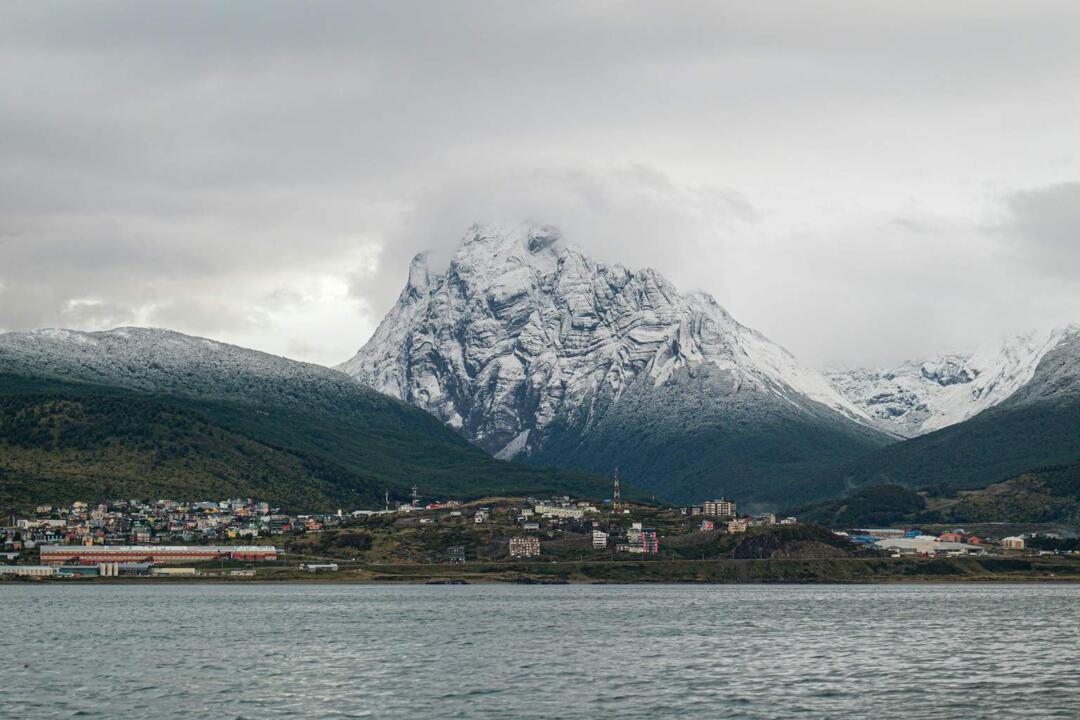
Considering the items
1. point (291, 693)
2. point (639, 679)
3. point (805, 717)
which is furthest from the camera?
point (639, 679)

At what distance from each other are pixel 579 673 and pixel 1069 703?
4095 cm

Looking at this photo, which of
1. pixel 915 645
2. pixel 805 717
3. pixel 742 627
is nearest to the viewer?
pixel 805 717

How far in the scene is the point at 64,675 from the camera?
132 metres

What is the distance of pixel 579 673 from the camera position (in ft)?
437

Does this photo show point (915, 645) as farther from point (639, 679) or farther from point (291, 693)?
point (291, 693)

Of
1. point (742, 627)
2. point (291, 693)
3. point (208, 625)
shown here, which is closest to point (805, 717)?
point (291, 693)

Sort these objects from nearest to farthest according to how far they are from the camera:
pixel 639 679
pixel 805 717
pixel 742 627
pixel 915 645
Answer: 1. pixel 805 717
2. pixel 639 679
3. pixel 915 645
4. pixel 742 627

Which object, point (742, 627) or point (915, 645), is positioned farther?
point (742, 627)

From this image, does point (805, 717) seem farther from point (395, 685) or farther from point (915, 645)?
point (915, 645)

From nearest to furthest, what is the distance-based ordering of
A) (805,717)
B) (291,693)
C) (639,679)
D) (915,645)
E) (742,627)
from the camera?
(805,717), (291,693), (639,679), (915,645), (742,627)

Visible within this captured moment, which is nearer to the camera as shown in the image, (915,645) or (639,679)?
(639,679)

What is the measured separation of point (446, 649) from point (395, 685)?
32.8m

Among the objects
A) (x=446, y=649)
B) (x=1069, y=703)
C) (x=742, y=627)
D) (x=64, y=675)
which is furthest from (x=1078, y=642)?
(x=64, y=675)

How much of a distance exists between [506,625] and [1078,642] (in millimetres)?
68342
